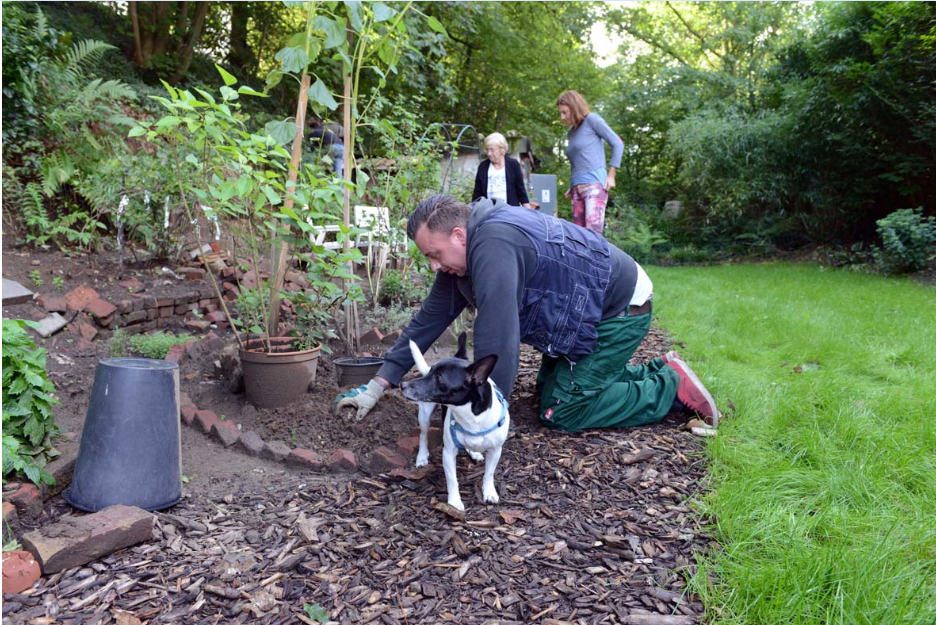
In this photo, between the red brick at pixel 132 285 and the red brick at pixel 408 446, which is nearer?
the red brick at pixel 408 446

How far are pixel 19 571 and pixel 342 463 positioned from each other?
118cm

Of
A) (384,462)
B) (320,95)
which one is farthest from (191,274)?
(384,462)

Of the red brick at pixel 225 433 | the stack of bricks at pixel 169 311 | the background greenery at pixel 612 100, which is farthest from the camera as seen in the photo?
the background greenery at pixel 612 100

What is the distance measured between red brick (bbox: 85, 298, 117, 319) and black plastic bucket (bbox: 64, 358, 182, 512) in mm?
2446

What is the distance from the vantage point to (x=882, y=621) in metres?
1.50

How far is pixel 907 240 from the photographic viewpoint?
8820 millimetres

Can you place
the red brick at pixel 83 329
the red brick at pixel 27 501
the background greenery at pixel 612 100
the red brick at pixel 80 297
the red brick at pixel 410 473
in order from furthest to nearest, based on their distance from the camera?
the background greenery at pixel 612 100, the red brick at pixel 80 297, the red brick at pixel 83 329, the red brick at pixel 410 473, the red brick at pixel 27 501

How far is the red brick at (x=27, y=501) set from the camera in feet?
6.93

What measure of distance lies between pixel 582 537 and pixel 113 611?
152 cm

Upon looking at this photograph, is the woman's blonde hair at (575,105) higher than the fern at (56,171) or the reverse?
higher

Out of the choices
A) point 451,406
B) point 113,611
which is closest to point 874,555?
point 451,406

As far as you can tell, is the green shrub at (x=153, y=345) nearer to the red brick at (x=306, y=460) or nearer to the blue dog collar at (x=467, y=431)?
the red brick at (x=306, y=460)

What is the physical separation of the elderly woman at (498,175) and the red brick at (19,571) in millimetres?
4736

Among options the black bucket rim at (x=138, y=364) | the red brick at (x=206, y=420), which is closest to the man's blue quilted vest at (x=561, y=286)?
the black bucket rim at (x=138, y=364)
